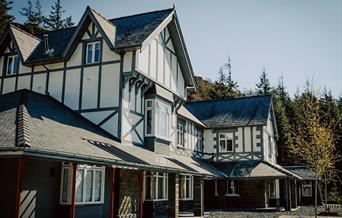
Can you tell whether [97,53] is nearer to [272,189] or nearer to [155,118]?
[155,118]

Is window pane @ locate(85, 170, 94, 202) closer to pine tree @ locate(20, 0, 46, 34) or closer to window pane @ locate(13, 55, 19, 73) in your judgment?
window pane @ locate(13, 55, 19, 73)

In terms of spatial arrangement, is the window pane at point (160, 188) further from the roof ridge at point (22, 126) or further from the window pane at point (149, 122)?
the roof ridge at point (22, 126)

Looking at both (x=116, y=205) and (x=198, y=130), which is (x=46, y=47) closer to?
(x=116, y=205)

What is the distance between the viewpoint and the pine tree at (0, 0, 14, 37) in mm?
37844

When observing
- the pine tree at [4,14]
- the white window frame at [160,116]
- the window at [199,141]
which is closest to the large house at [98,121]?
the white window frame at [160,116]

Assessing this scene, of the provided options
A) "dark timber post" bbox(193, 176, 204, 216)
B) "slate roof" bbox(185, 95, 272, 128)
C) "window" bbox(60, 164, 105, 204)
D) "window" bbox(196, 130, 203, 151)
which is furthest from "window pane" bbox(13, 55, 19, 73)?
"slate roof" bbox(185, 95, 272, 128)

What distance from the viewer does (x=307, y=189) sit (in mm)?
A: 37656

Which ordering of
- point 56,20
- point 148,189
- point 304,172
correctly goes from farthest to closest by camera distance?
point 56,20 < point 304,172 < point 148,189

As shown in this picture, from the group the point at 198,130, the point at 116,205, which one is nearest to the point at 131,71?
the point at 116,205

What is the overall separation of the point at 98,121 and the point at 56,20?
43402mm

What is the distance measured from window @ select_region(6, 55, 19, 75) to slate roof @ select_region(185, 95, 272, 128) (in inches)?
645

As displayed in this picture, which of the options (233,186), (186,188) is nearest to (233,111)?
→ (233,186)

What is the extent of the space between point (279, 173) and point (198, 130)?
280 inches

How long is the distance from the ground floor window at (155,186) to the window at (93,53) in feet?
21.6
